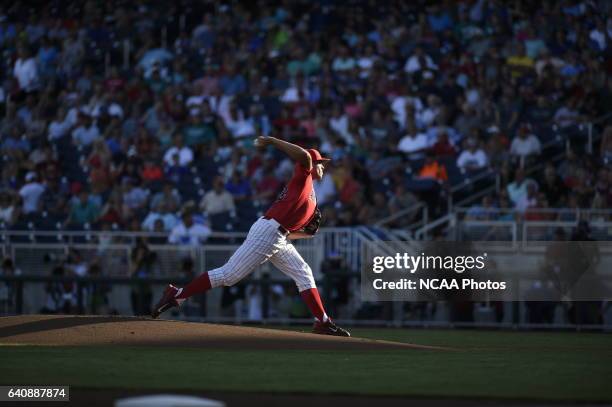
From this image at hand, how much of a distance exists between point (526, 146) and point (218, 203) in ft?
18.1

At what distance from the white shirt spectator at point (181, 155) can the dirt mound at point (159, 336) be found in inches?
403

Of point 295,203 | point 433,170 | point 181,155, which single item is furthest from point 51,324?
point 181,155

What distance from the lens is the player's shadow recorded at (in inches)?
495

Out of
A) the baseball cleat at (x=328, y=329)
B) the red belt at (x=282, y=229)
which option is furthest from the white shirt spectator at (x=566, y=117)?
the red belt at (x=282, y=229)

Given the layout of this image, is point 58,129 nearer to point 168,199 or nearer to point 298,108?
point 168,199

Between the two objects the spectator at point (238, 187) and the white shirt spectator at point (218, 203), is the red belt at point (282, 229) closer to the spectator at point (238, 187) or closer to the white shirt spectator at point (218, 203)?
the white shirt spectator at point (218, 203)

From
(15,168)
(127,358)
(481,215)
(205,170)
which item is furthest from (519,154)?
(127,358)

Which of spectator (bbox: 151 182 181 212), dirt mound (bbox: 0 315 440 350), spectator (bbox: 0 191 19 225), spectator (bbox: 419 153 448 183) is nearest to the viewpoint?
dirt mound (bbox: 0 315 440 350)

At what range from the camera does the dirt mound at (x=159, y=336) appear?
1215 cm

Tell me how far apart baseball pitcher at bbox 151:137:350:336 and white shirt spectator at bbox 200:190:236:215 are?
8.49 metres

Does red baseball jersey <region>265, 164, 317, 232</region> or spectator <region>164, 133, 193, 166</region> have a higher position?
spectator <region>164, 133, 193, 166</region>

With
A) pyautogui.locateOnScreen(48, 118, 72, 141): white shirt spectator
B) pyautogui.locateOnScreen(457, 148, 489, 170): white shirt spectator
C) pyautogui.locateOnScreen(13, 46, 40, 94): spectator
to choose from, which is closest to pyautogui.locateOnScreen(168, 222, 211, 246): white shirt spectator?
pyautogui.locateOnScreen(457, 148, 489, 170): white shirt spectator

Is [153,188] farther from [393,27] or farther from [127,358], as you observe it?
[127,358]

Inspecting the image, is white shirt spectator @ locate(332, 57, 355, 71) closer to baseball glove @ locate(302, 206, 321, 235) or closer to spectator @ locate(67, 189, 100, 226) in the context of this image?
spectator @ locate(67, 189, 100, 226)
